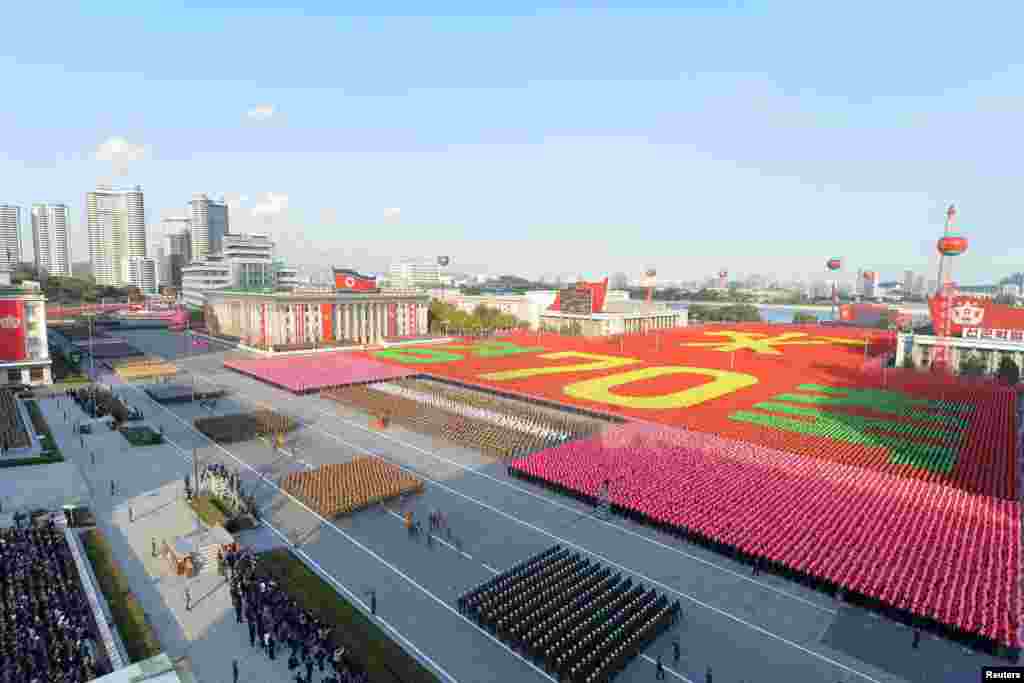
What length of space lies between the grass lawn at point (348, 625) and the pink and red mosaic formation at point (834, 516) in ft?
44.4

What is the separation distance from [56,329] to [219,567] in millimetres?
106690

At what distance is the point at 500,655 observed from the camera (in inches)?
724

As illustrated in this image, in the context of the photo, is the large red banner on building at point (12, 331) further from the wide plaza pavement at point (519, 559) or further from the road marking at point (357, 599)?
the road marking at point (357, 599)

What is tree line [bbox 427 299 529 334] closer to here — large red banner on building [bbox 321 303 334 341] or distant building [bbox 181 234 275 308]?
large red banner on building [bbox 321 303 334 341]

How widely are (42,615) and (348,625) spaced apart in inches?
391

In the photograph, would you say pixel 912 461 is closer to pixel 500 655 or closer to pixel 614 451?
pixel 614 451

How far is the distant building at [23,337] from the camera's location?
180 ft

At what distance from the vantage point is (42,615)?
62.7ft

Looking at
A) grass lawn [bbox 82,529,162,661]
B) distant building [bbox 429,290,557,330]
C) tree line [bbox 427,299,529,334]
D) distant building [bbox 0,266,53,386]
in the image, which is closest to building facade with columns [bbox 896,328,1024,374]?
distant building [bbox 429,290,557,330]

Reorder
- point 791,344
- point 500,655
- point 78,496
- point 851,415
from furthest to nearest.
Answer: point 791,344, point 851,415, point 78,496, point 500,655

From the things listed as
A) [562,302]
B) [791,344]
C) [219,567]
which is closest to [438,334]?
[562,302]

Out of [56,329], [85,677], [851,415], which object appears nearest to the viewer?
[85,677]

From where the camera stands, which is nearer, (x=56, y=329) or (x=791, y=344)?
(x=791, y=344)

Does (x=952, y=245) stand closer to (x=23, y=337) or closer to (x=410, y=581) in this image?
(x=410, y=581)
